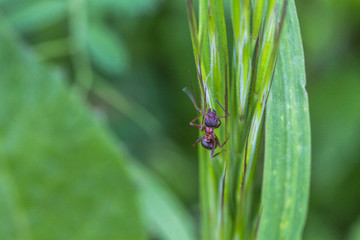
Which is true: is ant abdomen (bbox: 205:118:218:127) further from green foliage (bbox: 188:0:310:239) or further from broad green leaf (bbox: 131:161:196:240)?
broad green leaf (bbox: 131:161:196:240)

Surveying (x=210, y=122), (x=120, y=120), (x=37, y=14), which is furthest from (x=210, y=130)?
(x=120, y=120)

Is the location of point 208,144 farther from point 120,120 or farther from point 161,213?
point 120,120

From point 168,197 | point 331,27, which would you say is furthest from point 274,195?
point 331,27

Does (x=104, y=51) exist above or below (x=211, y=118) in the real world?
above

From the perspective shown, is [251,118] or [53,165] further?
[53,165]

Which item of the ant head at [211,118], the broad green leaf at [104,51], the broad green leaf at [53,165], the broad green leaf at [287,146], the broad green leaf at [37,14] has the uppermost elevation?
the broad green leaf at [37,14]

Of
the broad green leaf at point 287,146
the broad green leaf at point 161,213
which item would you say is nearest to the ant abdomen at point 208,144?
the broad green leaf at point 287,146

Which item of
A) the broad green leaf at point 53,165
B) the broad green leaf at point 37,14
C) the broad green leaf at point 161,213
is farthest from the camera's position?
the broad green leaf at point 37,14

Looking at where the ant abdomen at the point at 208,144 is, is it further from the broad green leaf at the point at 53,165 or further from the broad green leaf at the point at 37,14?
the broad green leaf at the point at 37,14
